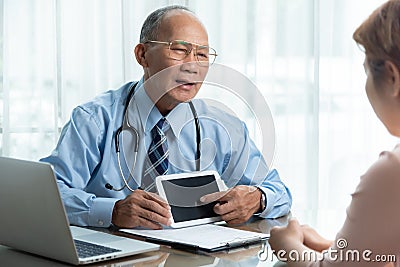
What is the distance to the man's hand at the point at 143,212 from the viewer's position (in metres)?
1.94

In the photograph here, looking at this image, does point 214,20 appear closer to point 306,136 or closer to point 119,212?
point 306,136

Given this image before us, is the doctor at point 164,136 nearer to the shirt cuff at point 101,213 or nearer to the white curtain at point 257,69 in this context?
the shirt cuff at point 101,213

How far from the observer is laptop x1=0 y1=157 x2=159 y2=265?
1540 mm

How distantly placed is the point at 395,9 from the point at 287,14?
2.41 meters

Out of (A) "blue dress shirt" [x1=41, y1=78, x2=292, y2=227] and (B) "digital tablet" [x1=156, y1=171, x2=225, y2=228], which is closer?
(B) "digital tablet" [x1=156, y1=171, x2=225, y2=228]

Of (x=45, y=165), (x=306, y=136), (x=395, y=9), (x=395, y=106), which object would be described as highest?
(x=395, y=9)

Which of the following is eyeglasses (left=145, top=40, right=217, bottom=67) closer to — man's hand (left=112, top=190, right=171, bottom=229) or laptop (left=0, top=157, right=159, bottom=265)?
man's hand (left=112, top=190, right=171, bottom=229)

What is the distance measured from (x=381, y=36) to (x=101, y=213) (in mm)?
1033

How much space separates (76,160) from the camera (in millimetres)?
2186

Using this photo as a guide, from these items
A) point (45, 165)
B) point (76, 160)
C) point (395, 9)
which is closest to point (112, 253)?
point (45, 165)

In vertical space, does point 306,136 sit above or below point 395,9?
below

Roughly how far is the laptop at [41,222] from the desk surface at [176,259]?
2cm

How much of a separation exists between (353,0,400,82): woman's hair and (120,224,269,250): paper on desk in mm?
642

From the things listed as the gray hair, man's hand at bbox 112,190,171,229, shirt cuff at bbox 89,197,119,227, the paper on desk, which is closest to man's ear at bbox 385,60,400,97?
the paper on desk
